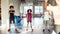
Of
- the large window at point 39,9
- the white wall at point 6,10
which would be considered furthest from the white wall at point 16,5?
the large window at point 39,9

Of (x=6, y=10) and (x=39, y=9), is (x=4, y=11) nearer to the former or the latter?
(x=6, y=10)

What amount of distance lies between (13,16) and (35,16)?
0.52ft

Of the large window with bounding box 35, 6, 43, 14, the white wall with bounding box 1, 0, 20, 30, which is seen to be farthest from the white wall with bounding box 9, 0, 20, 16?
the large window with bounding box 35, 6, 43, 14

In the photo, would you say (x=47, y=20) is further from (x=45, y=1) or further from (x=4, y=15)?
(x=4, y=15)

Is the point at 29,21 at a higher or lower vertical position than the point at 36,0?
lower

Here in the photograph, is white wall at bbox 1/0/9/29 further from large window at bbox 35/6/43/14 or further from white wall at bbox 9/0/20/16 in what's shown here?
large window at bbox 35/6/43/14

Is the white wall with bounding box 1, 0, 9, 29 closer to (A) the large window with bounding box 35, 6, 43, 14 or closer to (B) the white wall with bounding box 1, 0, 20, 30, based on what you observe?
(B) the white wall with bounding box 1, 0, 20, 30

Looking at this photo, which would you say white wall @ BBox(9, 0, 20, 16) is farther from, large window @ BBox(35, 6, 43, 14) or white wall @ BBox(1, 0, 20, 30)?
large window @ BBox(35, 6, 43, 14)

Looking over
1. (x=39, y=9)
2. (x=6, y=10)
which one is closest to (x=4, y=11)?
(x=6, y=10)

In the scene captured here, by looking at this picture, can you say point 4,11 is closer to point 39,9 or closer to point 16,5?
point 16,5

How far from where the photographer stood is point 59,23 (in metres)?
1.13

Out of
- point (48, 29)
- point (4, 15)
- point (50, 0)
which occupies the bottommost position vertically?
point (48, 29)

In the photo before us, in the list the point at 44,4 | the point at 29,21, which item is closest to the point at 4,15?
the point at 29,21

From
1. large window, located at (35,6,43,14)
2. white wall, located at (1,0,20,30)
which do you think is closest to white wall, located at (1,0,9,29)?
white wall, located at (1,0,20,30)
